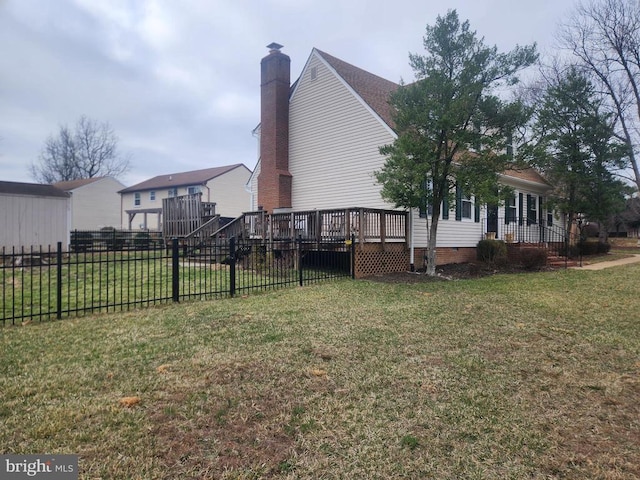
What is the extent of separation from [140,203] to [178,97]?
50.9 ft

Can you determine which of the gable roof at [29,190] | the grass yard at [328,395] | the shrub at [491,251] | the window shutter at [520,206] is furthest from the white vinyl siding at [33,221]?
the window shutter at [520,206]

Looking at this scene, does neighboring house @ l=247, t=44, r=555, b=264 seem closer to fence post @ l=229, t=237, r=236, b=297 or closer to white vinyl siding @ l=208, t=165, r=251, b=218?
fence post @ l=229, t=237, r=236, b=297

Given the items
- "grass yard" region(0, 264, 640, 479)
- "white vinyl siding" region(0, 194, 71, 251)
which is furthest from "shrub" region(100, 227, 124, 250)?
"grass yard" region(0, 264, 640, 479)

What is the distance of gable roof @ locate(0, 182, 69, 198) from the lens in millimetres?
13539

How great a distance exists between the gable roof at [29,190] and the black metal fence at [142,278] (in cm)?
204

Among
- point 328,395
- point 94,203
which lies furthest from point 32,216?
point 94,203

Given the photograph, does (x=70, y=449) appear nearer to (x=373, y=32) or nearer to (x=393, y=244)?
(x=393, y=244)

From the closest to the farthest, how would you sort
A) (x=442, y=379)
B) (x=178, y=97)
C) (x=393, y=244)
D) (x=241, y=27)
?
(x=442, y=379)
(x=393, y=244)
(x=241, y=27)
(x=178, y=97)

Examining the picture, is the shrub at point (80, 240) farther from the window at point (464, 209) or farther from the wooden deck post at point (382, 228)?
the window at point (464, 209)

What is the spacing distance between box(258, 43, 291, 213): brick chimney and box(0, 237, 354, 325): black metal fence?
360cm

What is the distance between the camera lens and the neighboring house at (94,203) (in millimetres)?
34875

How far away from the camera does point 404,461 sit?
237 centimetres

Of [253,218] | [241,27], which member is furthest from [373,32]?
[253,218]

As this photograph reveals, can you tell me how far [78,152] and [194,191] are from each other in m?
25.4
